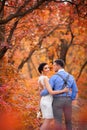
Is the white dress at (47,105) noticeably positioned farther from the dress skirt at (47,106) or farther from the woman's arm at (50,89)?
the woman's arm at (50,89)

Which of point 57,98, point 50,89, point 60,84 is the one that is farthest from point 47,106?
point 60,84

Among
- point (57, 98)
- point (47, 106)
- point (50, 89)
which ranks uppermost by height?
point (50, 89)

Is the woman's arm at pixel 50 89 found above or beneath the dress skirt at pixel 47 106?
above

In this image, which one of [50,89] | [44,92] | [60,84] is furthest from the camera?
[44,92]

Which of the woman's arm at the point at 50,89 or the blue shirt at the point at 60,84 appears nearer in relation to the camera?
the woman's arm at the point at 50,89

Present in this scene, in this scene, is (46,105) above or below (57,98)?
Answer: below

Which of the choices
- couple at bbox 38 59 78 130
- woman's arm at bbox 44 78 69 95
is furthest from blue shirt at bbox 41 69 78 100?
woman's arm at bbox 44 78 69 95

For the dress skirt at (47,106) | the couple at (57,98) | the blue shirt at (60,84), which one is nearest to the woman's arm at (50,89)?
the couple at (57,98)

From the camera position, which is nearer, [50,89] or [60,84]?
[50,89]

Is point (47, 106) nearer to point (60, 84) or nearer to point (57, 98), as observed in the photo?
point (57, 98)

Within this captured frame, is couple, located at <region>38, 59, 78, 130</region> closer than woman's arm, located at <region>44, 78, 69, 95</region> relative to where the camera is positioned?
No

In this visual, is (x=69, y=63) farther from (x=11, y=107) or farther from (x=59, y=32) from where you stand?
(x=11, y=107)

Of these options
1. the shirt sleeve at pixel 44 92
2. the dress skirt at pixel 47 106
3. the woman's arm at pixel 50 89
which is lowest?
the dress skirt at pixel 47 106

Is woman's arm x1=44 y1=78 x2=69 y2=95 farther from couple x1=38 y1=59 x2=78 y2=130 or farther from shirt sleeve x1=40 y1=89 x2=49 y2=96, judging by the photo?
shirt sleeve x1=40 y1=89 x2=49 y2=96
